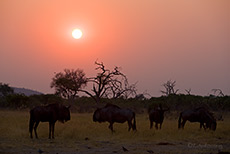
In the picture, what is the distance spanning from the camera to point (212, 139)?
60.6ft

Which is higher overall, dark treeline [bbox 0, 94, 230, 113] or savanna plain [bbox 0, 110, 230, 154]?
dark treeline [bbox 0, 94, 230, 113]

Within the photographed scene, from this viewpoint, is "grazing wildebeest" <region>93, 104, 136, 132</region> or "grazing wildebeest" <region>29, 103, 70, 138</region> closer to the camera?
"grazing wildebeest" <region>29, 103, 70, 138</region>

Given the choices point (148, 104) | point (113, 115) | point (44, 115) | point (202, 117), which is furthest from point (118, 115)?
point (148, 104)

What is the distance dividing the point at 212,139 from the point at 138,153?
6.83 metres

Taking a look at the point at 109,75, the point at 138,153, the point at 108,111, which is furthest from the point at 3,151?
the point at 109,75

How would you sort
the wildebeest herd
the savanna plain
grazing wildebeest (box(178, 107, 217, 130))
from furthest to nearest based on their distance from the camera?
grazing wildebeest (box(178, 107, 217, 130)) → the wildebeest herd → the savanna plain

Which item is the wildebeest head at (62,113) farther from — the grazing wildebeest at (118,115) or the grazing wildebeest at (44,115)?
the grazing wildebeest at (118,115)

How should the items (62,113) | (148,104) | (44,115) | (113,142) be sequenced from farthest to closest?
(148,104), (62,113), (44,115), (113,142)

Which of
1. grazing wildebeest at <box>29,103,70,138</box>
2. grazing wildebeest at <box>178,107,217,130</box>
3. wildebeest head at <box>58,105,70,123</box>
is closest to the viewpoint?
grazing wildebeest at <box>29,103,70,138</box>

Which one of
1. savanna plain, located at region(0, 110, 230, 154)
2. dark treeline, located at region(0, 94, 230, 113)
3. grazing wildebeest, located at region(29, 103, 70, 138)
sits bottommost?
savanna plain, located at region(0, 110, 230, 154)

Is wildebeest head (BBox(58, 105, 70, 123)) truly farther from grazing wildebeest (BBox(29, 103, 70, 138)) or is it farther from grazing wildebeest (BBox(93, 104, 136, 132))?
grazing wildebeest (BBox(93, 104, 136, 132))

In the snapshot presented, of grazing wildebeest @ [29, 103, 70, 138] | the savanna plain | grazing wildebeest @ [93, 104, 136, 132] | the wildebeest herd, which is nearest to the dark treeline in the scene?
Result: the wildebeest herd

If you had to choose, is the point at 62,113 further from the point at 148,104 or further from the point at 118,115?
the point at 148,104

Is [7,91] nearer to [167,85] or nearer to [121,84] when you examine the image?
[167,85]
